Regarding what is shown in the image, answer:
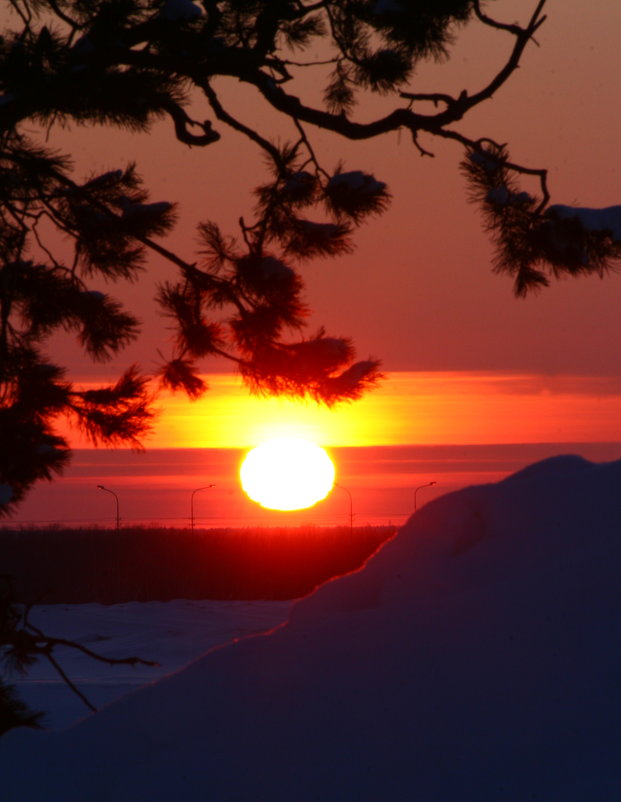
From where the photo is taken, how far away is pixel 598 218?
4.27m

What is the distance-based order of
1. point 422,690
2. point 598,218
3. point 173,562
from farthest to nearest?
1. point 173,562
2. point 598,218
3. point 422,690

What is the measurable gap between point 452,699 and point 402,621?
336 millimetres

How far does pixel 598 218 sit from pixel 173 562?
23.1 meters

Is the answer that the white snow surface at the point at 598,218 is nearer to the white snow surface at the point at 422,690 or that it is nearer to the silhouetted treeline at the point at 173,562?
the white snow surface at the point at 422,690

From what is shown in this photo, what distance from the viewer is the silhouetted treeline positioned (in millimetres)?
21062

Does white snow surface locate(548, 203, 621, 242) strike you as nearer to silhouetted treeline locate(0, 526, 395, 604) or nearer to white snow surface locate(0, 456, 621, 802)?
white snow surface locate(0, 456, 621, 802)

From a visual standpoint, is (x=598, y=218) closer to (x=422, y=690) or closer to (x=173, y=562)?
(x=422, y=690)

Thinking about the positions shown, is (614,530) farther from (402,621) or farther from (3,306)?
(3,306)

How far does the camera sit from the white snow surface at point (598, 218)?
422 cm

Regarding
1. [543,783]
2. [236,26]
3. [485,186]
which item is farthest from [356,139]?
[543,783]

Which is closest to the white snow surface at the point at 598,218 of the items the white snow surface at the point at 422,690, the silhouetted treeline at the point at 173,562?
the white snow surface at the point at 422,690

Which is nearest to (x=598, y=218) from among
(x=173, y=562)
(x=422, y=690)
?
(x=422, y=690)

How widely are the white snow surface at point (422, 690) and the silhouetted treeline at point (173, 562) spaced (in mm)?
14532

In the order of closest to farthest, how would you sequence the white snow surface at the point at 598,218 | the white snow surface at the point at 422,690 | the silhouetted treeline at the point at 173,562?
the white snow surface at the point at 422,690, the white snow surface at the point at 598,218, the silhouetted treeline at the point at 173,562
